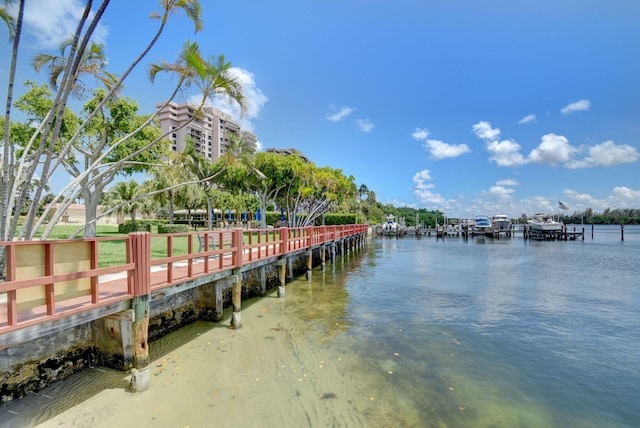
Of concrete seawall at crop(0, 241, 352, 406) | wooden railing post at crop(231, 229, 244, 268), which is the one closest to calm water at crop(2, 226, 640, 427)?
concrete seawall at crop(0, 241, 352, 406)

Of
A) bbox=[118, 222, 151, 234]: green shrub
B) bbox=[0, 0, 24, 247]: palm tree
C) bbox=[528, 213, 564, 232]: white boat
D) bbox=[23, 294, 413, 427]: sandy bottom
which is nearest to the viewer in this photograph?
bbox=[23, 294, 413, 427]: sandy bottom

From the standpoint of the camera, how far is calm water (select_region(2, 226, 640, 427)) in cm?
570

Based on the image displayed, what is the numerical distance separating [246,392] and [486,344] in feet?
21.3

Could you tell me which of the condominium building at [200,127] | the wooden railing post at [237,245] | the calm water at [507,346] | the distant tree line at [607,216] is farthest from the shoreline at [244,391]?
the distant tree line at [607,216]

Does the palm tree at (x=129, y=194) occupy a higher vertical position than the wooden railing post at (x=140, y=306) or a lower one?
higher

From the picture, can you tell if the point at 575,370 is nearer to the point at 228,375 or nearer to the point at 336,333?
the point at 336,333

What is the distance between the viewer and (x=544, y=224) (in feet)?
172

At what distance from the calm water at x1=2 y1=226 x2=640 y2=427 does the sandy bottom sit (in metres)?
0.42

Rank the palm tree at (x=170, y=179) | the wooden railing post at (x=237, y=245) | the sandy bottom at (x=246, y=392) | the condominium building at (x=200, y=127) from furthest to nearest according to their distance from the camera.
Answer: the condominium building at (x=200, y=127)
the palm tree at (x=170, y=179)
the wooden railing post at (x=237, y=245)
the sandy bottom at (x=246, y=392)

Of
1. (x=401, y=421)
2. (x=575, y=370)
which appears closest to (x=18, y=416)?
(x=401, y=421)

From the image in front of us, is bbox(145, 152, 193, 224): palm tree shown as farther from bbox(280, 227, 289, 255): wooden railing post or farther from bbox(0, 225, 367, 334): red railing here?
bbox(0, 225, 367, 334): red railing

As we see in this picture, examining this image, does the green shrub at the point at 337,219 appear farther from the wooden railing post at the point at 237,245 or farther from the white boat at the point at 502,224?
the wooden railing post at the point at 237,245

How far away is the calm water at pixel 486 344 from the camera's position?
18.7ft

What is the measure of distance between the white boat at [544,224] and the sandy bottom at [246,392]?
57314 mm
